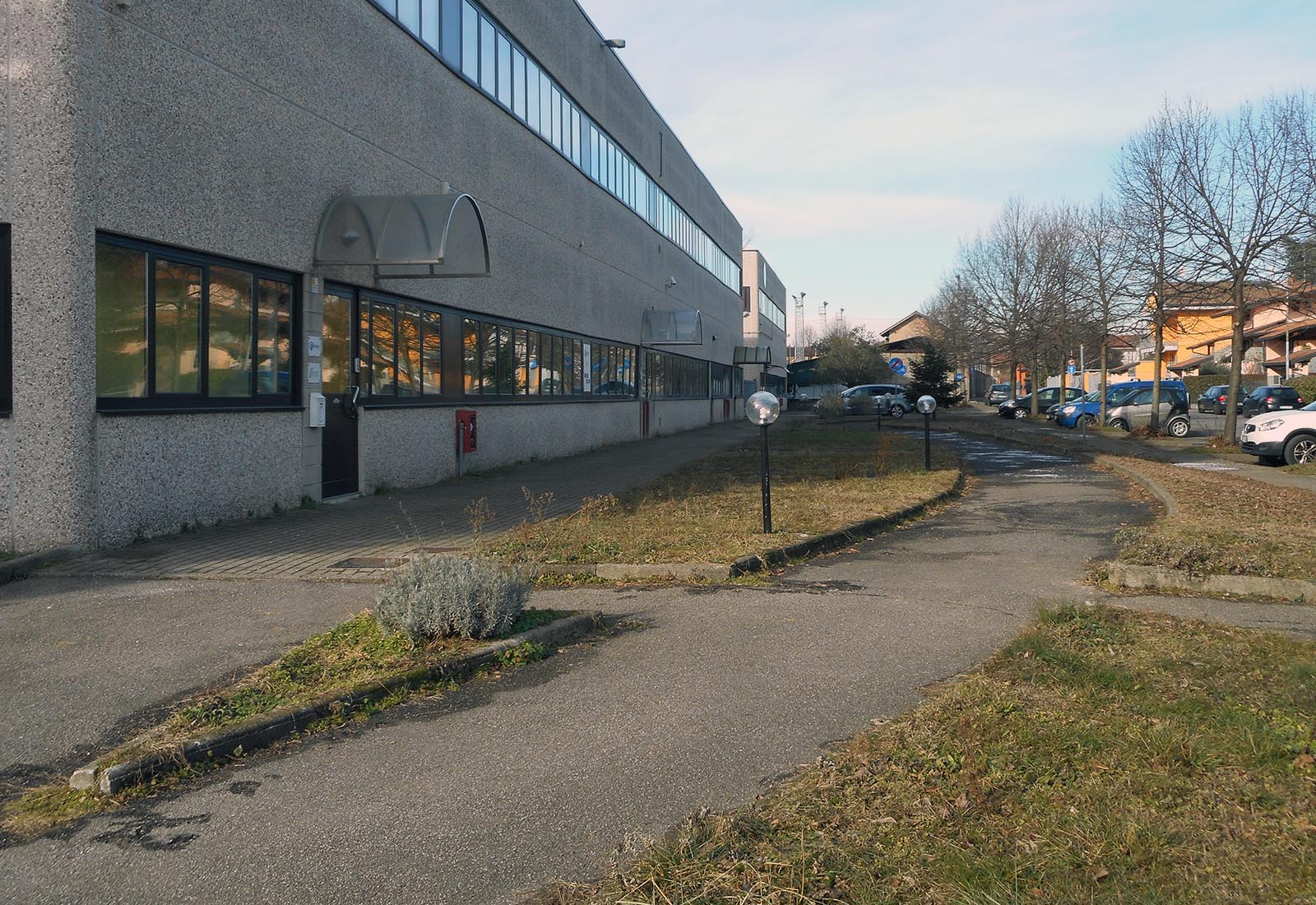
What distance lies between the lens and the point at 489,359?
19.2 metres

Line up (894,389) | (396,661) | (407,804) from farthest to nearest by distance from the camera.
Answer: (894,389)
(396,661)
(407,804)

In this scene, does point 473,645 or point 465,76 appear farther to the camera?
point 465,76

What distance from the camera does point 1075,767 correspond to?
13.2ft

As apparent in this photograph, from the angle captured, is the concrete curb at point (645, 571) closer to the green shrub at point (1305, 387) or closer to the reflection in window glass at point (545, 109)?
the reflection in window glass at point (545, 109)

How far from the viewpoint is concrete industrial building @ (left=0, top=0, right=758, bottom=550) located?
8.89 meters

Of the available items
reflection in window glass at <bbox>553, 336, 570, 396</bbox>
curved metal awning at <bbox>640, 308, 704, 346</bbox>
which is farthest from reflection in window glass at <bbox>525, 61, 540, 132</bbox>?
curved metal awning at <bbox>640, 308, 704, 346</bbox>

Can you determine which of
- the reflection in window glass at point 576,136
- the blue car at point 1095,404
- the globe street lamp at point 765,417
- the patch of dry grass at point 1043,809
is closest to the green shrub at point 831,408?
the blue car at point 1095,404

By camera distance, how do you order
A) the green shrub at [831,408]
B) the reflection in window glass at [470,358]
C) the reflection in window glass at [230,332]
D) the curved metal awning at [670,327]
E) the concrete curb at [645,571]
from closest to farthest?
the concrete curb at [645,571]
the reflection in window glass at [230,332]
the reflection in window glass at [470,358]
the curved metal awning at [670,327]
the green shrub at [831,408]

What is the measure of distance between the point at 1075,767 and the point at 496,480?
14006 millimetres

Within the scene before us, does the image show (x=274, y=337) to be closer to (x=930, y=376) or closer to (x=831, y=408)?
(x=831, y=408)

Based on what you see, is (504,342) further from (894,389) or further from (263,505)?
(894,389)

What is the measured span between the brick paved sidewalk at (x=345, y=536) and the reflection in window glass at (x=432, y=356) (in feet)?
5.17

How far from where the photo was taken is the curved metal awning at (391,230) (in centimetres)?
1303

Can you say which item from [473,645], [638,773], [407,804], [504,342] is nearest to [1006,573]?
[473,645]
